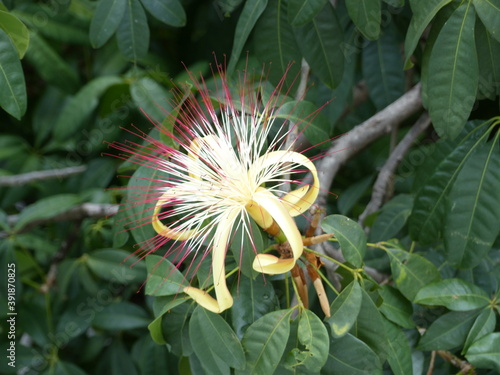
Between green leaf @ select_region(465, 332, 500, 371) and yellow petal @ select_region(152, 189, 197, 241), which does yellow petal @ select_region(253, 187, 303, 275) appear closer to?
yellow petal @ select_region(152, 189, 197, 241)

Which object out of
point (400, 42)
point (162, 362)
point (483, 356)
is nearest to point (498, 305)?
point (483, 356)

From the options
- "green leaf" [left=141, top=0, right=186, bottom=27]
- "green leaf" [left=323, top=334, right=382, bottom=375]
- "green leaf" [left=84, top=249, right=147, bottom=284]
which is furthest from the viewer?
"green leaf" [left=84, top=249, right=147, bottom=284]

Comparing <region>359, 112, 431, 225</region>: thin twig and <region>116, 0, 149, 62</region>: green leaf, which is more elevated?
<region>116, 0, 149, 62</region>: green leaf

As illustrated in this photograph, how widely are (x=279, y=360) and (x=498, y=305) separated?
48cm

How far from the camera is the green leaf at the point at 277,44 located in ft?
4.31

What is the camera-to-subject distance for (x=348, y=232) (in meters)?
1.10

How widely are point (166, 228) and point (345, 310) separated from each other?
34 centimetres

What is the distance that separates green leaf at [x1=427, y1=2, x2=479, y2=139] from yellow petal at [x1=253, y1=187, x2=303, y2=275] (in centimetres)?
35

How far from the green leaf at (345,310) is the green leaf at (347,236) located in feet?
0.20

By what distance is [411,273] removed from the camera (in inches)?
47.9

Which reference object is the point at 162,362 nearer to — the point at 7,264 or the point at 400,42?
the point at 7,264

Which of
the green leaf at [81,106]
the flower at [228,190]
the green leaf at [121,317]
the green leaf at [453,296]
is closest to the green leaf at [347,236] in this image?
the flower at [228,190]

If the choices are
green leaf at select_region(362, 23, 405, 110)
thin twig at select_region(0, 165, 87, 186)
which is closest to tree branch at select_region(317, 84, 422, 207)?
green leaf at select_region(362, 23, 405, 110)

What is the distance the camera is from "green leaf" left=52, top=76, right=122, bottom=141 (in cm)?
204
